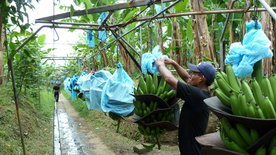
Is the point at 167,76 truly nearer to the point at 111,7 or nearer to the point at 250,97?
the point at 250,97

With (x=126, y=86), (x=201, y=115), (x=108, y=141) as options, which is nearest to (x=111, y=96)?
(x=126, y=86)

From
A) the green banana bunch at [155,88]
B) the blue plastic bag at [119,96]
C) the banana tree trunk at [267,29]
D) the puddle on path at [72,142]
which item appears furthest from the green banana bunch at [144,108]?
the puddle on path at [72,142]

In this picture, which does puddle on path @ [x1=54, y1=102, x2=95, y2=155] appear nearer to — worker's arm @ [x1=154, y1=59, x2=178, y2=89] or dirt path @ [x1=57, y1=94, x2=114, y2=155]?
dirt path @ [x1=57, y1=94, x2=114, y2=155]

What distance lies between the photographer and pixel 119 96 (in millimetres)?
3682

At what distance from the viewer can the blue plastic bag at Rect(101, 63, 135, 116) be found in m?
3.60

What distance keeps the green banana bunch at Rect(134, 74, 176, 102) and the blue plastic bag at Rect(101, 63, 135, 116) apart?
108 centimetres

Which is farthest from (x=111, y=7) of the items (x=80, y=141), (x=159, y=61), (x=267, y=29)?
(x=80, y=141)

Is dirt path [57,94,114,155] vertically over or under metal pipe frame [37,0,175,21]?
under

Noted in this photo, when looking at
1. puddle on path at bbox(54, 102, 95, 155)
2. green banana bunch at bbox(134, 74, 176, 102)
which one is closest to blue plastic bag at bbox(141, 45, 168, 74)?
green banana bunch at bbox(134, 74, 176, 102)

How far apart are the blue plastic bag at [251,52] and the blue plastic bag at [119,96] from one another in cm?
260

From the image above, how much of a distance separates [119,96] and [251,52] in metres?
2.79

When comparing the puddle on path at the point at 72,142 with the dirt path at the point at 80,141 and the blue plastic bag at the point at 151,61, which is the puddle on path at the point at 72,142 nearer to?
the dirt path at the point at 80,141

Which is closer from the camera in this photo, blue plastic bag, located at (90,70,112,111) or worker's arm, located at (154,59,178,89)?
worker's arm, located at (154,59,178,89)

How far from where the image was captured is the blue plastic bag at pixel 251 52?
1.06 m
